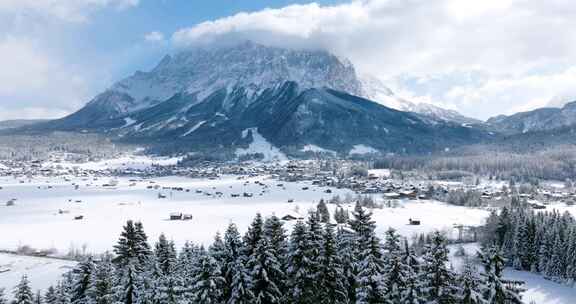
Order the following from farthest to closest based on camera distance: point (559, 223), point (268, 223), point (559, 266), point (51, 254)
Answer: point (51, 254), point (559, 223), point (559, 266), point (268, 223)

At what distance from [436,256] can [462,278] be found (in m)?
2.02

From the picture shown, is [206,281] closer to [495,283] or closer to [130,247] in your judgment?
[130,247]

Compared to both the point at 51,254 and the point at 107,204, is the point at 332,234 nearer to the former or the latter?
the point at 51,254

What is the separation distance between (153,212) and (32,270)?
57.4m

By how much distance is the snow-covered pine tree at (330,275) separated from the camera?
32625 mm

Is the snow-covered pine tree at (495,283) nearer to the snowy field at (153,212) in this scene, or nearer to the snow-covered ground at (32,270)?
the snow-covered ground at (32,270)

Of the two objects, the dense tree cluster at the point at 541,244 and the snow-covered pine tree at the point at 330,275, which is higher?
the snow-covered pine tree at the point at 330,275

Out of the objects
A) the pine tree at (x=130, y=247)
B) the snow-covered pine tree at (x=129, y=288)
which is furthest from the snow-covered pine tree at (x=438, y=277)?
the pine tree at (x=130, y=247)

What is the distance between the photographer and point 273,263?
3366 cm

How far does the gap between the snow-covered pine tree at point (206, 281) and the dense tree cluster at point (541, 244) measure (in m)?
47.7

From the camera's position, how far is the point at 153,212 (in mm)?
137500

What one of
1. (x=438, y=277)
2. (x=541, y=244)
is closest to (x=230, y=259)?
(x=438, y=277)

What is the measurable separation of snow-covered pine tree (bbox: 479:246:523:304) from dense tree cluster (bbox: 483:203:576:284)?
130 feet

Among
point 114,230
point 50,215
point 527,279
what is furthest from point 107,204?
point 527,279
